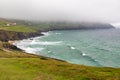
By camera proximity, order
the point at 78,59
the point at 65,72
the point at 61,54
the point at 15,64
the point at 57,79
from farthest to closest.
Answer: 1. the point at 61,54
2. the point at 78,59
3. the point at 15,64
4. the point at 65,72
5. the point at 57,79

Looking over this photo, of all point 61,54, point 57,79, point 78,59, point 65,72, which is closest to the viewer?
point 57,79

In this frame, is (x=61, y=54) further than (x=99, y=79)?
Yes

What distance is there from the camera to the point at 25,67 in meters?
41.8

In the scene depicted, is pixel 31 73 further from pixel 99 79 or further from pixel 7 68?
pixel 99 79

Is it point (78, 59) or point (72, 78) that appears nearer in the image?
point (72, 78)

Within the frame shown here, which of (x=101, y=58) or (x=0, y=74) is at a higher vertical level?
(x=0, y=74)

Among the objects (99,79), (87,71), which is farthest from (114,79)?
(87,71)

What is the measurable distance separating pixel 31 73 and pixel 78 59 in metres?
86.3

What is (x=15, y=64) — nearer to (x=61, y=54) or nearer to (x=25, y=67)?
(x=25, y=67)

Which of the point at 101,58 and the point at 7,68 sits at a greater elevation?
the point at 7,68

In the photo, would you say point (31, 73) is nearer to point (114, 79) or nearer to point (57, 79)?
point (57, 79)

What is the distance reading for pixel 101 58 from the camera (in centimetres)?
12706

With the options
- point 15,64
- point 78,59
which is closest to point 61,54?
point 78,59

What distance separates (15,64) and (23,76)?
7.53 metres
